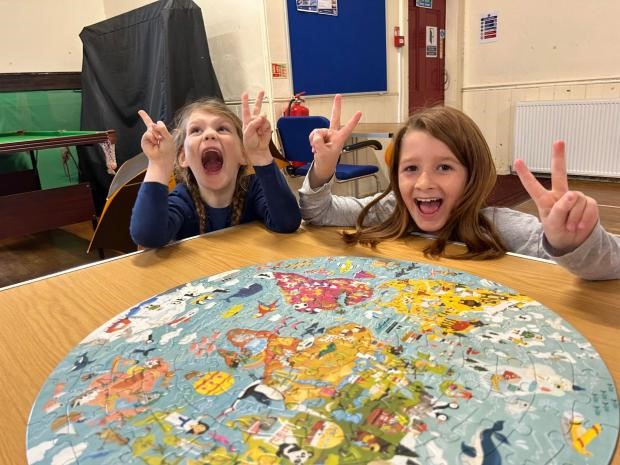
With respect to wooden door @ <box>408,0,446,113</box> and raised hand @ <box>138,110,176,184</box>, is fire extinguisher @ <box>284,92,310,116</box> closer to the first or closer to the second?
wooden door @ <box>408,0,446,113</box>

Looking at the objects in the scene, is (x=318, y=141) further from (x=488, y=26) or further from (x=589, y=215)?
(x=488, y=26)

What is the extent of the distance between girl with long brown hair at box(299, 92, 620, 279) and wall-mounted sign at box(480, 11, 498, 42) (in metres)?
4.86

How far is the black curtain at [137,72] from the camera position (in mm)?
3400

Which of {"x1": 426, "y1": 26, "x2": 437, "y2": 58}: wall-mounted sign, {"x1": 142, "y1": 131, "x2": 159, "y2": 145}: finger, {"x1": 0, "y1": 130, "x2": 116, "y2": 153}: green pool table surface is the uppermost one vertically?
{"x1": 426, "y1": 26, "x2": 437, "y2": 58}: wall-mounted sign

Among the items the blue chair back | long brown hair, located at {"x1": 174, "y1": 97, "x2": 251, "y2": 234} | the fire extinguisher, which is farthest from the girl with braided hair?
the fire extinguisher

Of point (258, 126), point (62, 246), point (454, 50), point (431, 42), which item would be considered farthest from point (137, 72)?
point (454, 50)

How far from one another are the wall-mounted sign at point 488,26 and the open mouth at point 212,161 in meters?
4.98

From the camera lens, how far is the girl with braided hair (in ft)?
3.99

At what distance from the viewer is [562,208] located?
762 millimetres

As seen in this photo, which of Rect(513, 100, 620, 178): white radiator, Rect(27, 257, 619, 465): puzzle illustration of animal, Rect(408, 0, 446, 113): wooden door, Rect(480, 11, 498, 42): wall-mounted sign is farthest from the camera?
Rect(480, 11, 498, 42): wall-mounted sign

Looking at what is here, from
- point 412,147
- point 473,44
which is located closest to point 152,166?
point 412,147

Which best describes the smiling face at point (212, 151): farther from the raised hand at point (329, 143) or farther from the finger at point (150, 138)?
the raised hand at point (329, 143)

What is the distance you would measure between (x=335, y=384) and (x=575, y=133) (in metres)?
5.10

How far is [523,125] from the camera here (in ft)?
16.9
